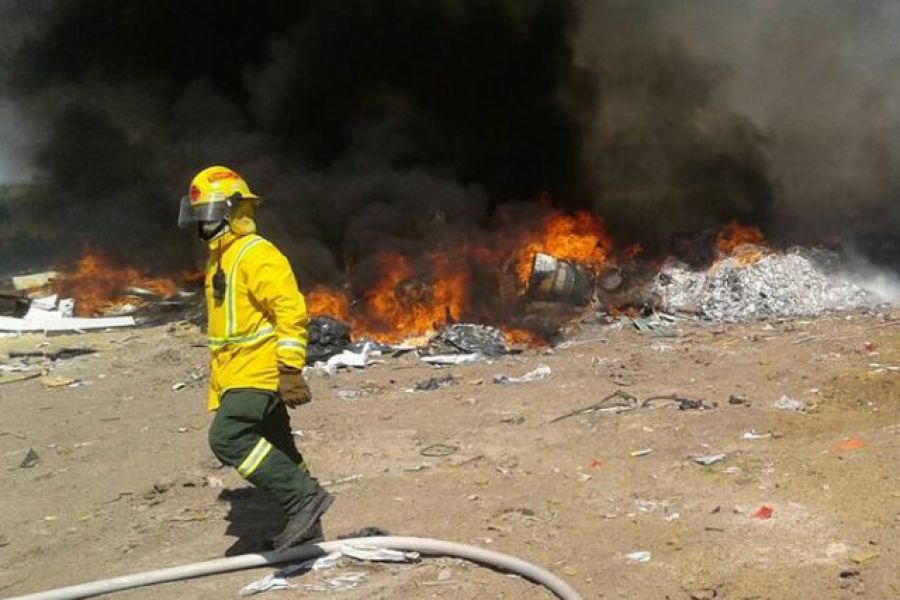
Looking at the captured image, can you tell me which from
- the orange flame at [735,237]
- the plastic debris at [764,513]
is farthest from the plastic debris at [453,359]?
the orange flame at [735,237]

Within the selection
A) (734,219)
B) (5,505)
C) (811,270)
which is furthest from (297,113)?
(5,505)

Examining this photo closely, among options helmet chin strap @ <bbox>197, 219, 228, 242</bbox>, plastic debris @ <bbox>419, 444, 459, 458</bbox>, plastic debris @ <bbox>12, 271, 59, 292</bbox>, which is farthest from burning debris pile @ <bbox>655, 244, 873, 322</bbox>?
plastic debris @ <bbox>12, 271, 59, 292</bbox>

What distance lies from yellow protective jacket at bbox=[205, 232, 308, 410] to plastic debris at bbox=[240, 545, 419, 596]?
0.81 meters

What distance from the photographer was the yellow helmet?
3674 mm

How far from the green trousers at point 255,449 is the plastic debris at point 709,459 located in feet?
7.57

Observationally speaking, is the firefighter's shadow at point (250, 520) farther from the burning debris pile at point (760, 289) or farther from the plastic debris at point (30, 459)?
the burning debris pile at point (760, 289)

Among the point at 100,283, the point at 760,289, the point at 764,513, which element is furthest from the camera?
the point at 100,283

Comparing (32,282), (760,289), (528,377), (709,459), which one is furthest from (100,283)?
(709,459)

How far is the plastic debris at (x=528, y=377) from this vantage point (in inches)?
294

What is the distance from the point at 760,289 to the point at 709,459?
6.58m

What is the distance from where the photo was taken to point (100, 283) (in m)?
13.7

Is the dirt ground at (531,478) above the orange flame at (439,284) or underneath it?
underneath

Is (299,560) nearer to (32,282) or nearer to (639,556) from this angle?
(639,556)

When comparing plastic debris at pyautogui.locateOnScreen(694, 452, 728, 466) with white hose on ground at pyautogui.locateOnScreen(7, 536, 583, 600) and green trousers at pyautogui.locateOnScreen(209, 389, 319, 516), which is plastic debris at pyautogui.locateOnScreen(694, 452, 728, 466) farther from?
green trousers at pyautogui.locateOnScreen(209, 389, 319, 516)
